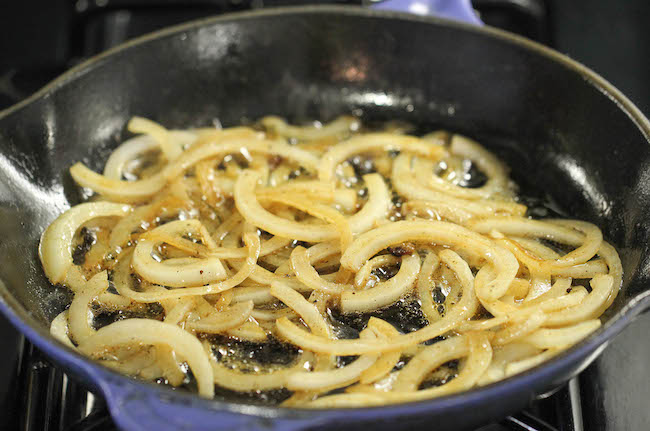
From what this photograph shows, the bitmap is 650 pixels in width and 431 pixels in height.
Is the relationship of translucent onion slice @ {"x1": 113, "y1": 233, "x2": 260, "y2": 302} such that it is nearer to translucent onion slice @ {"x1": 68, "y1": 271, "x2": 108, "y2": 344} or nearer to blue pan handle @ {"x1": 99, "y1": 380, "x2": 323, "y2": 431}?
translucent onion slice @ {"x1": 68, "y1": 271, "x2": 108, "y2": 344}

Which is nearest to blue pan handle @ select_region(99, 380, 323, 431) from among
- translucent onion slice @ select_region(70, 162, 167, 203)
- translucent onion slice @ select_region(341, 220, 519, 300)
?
translucent onion slice @ select_region(341, 220, 519, 300)

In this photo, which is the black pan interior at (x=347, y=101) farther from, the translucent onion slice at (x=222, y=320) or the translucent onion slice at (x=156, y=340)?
the translucent onion slice at (x=222, y=320)

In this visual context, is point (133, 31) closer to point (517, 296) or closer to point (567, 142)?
point (567, 142)

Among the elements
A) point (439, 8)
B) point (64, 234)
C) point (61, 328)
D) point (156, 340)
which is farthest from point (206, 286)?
point (439, 8)

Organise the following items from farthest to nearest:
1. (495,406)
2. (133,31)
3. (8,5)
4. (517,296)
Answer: (8,5), (133,31), (517,296), (495,406)

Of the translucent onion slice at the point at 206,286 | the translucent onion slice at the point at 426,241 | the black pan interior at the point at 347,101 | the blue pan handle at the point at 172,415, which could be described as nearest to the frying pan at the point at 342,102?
the black pan interior at the point at 347,101

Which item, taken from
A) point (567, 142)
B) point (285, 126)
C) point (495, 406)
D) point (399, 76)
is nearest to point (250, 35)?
point (285, 126)

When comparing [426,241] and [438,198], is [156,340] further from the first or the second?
[438,198]
